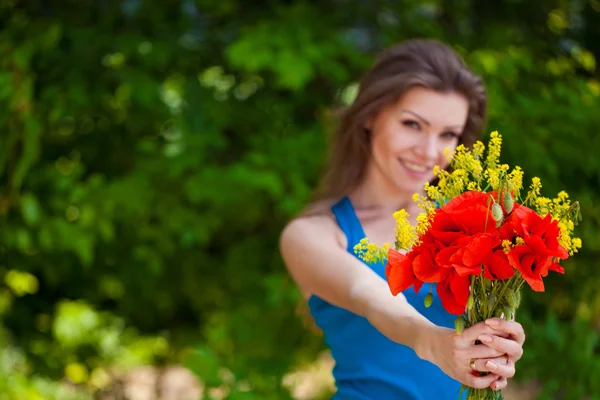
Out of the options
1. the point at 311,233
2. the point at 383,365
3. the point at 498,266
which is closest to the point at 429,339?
the point at 498,266

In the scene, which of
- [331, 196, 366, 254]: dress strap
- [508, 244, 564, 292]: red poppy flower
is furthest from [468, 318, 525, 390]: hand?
[331, 196, 366, 254]: dress strap

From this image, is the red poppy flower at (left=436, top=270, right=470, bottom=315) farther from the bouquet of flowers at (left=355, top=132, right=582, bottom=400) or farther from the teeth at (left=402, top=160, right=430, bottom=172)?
the teeth at (left=402, top=160, right=430, bottom=172)

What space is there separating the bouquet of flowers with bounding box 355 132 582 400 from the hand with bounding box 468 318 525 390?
1.1 inches

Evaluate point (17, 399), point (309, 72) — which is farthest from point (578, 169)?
point (17, 399)

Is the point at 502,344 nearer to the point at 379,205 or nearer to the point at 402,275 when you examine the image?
the point at 402,275

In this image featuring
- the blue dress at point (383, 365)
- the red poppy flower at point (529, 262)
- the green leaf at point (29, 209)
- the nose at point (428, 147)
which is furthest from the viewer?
the green leaf at point (29, 209)

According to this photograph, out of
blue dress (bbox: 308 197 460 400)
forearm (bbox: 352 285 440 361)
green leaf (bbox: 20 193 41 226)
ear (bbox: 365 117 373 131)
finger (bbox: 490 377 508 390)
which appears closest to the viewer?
finger (bbox: 490 377 508 390)

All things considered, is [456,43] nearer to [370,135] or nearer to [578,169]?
[578,169]

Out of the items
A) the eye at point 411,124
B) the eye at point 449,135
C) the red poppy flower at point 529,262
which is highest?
the eye at point 449,135

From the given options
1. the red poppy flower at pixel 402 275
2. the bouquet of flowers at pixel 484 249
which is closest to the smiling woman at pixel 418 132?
the bouquet of flowers at pixel 484 249

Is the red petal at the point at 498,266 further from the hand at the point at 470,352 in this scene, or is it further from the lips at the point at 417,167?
the lips at the point at 417,167

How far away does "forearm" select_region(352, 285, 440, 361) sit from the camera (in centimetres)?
156

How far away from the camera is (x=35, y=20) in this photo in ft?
10.8

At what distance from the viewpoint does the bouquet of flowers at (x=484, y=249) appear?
4.44 ft
